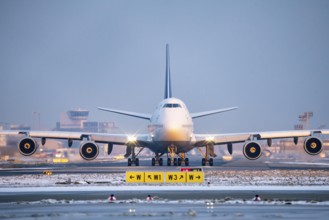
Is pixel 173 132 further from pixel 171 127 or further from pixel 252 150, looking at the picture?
pixel 252 150

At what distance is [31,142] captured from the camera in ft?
208

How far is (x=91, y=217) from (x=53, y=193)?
10.9m

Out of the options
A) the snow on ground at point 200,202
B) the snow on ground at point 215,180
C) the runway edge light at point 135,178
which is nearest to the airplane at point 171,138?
the snow on ground at point 215,180

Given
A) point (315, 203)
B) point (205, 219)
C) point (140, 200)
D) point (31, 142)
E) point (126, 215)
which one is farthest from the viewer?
point (31, 142)

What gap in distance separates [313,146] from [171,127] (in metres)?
12.3

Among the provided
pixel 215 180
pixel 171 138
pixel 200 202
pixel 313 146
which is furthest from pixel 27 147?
pixel 200 202

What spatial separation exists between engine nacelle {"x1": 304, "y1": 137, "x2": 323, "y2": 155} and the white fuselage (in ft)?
34.1

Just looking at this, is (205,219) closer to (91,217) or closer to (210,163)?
(91,217)

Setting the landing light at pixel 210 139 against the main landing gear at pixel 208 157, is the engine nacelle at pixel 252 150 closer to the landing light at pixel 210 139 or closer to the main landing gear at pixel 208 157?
the main landing gear at pixel 208 157

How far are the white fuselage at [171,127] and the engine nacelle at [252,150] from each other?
5220 millimetres

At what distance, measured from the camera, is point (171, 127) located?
64062mm

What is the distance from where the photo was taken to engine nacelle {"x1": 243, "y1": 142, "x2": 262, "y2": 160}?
64.1 metres

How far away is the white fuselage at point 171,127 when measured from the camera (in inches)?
2530

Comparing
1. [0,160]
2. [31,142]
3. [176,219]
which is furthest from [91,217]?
[0,160]
